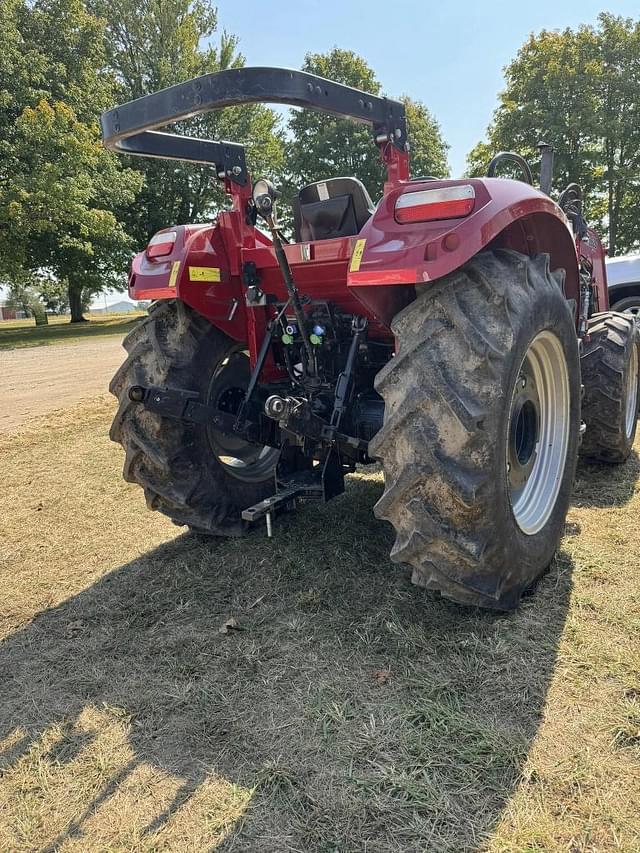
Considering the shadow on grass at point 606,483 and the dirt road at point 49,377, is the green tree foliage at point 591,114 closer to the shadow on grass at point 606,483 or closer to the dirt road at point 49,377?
the dirt road at point 49,377

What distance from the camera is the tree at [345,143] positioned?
25.7m

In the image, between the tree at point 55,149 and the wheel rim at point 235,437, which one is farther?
the tree at point 55,149

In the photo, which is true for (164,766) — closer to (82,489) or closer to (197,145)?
(197,145)

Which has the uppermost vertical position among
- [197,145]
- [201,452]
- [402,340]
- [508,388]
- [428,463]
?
[197,145]

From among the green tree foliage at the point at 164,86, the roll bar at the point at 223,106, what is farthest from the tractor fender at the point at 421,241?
the green tree foliage at the point at 164,86

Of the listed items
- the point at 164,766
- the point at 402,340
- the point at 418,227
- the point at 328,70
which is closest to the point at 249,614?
the point at 164,766

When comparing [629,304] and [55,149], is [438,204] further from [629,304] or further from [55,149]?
[55,149]

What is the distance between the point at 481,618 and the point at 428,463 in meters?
0.86

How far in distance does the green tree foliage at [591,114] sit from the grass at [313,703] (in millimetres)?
23021

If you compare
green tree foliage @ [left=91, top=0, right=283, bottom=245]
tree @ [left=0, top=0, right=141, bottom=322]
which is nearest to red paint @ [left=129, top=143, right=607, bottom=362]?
tree @ [left=0, top=0, right=141, bottom=322]

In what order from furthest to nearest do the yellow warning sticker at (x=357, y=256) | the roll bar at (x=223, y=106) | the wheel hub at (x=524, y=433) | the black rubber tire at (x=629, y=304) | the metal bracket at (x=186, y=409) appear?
the black rubber tire at (x=629, y=304)
the metal bracket at (x=186, y=409)
the wheel hub at (x=524, y=433)
the yellow warning sticker at (x=357, y=256)
the roll bar at (x=223, y=106)

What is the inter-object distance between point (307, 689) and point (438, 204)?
1860 millimetres

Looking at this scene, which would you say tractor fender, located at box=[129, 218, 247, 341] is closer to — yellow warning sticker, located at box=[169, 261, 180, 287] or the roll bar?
yellow warning sticker, located at box=[169, 261, 180, 287]

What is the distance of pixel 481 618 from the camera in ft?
8.46
